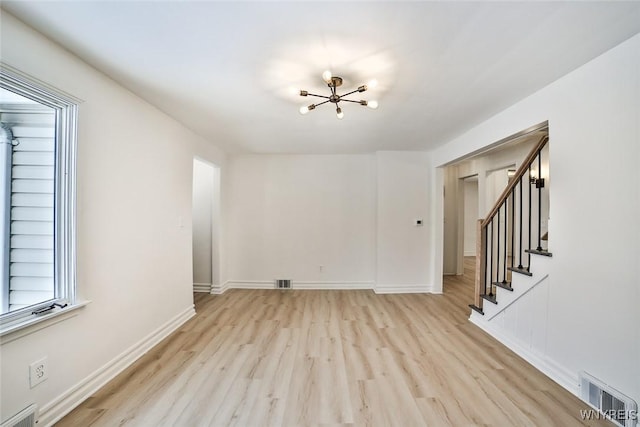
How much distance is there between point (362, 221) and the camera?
15.4ft

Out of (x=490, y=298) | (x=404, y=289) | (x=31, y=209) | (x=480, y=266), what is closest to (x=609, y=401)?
(x=490, y=298)

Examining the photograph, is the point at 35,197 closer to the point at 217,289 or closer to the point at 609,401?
the point at 217,289

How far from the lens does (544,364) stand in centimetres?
216

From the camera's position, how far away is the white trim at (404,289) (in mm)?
4418

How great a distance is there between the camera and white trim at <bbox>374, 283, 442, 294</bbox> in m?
4.42

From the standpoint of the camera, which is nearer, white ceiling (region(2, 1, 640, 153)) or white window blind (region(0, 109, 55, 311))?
white ceiling (region(2, 1, 640, 153))

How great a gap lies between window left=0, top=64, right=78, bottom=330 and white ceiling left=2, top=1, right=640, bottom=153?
41 centimetres

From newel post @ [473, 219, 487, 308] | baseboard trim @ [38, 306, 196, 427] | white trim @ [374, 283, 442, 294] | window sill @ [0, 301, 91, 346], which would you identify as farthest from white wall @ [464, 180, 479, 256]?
window sill @ [0, 301, 91, 346]

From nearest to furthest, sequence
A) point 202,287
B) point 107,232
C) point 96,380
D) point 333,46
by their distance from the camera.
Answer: point 333,46, point 96,380, point 107,232, point 202,287

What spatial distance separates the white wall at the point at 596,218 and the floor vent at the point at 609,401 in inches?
1.8

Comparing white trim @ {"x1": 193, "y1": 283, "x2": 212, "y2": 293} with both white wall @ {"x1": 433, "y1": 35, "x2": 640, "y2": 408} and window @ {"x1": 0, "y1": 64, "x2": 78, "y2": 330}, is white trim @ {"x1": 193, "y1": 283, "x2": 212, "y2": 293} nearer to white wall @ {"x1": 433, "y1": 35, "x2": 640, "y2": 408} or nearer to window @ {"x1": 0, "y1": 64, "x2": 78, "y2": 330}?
window @ {"x1": 0, "y1": 64, "x2": 78, "y2": 330}

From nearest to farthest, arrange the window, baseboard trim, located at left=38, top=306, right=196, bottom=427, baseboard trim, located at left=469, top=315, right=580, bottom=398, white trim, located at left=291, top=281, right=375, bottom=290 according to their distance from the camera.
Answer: the window → baseboard trim, located at left=38, top=306, right=196, bottom=427 → baseboard trim, located at left=469, top=315, right=580, bottom=398 → white trim, located at left=291, top=281, right=375, bottom=290

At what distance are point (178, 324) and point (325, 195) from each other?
291 cm

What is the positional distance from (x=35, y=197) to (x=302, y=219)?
11.2 feet
